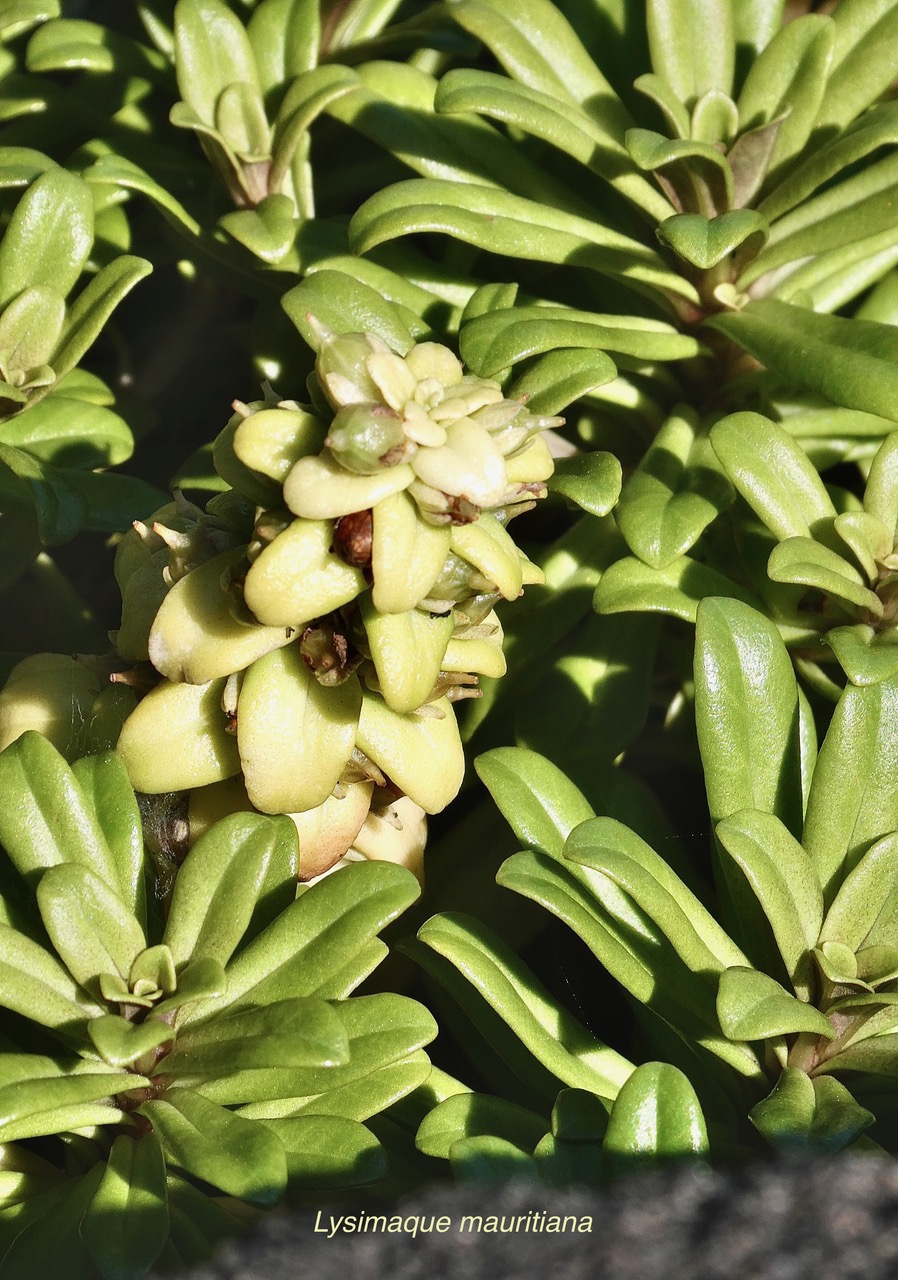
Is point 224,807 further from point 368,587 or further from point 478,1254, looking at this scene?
point 478,1254

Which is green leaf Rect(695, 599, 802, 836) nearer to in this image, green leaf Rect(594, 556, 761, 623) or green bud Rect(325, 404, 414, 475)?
green leaf Rect(594, 556, 761, 623)

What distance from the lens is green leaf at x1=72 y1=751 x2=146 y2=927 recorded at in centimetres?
108

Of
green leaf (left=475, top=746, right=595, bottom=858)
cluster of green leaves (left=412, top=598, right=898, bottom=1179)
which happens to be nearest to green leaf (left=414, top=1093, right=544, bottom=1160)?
cluster of green leaves (left=412, top=598, right=898, bottom=1179)

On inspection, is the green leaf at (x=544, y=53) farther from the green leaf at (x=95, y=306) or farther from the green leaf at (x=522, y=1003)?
the green leaf at (x=522, y=1003)

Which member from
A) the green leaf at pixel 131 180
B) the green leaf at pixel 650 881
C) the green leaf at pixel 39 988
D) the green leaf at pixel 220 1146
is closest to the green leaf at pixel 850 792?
the green leaf at pixel 650 881

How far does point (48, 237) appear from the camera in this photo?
1.43m

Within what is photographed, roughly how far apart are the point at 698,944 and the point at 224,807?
0.43 metres

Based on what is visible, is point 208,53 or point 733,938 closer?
point 733,938

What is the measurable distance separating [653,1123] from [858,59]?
123 centimetres

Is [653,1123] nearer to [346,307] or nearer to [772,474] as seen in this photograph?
[772,474]

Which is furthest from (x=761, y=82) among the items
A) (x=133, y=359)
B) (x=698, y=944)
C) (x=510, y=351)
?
(x=698, y=944)

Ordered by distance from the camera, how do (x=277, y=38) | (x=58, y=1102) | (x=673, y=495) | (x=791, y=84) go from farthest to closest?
1. (x=277, y=38)
2. (x=791, y=84)
3. (x=673, y=495)
4. (x=58, y=1102)

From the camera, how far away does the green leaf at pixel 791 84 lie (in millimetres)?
1472

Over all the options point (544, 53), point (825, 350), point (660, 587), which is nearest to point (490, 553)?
point (660, 587)
